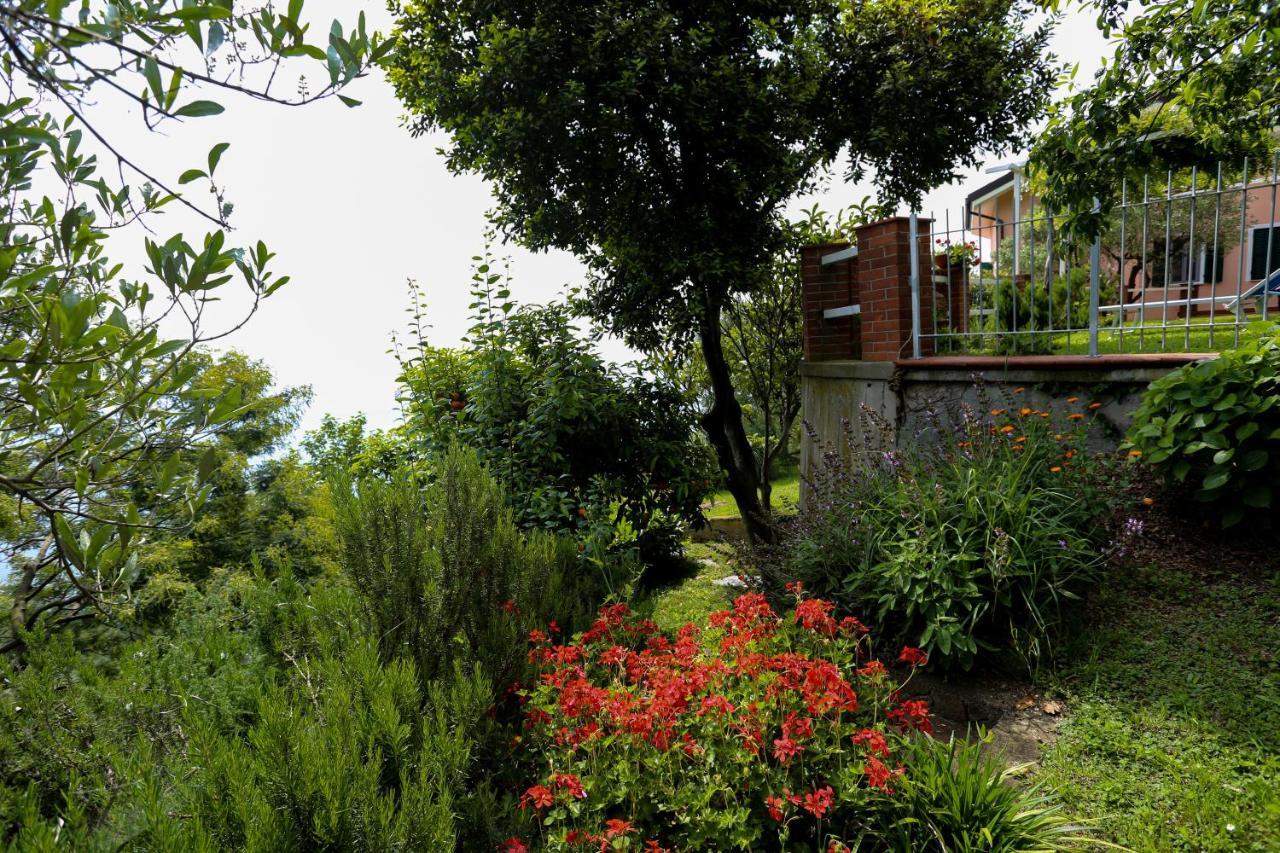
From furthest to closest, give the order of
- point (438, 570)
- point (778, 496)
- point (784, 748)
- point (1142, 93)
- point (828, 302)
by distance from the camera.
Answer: point (778, 496) → point (828, 302) → point (1142, 93) → point (438, 570) → point (784, 748)

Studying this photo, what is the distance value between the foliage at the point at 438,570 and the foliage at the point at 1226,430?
3.71 metres

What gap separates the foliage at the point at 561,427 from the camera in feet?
18.5

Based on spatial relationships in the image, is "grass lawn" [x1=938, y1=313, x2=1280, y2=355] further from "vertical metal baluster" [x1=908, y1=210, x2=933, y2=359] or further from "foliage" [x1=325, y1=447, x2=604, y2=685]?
"foliage" [x1=325, y1=447, x2=604, y2=685]

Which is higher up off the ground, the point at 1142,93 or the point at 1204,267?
the point at 1142,93

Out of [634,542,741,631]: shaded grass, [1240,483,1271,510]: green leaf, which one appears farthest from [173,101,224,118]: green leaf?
[1240,483,1271,510]: green leaf

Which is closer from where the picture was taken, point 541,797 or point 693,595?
point 541,797

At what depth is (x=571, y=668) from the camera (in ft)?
9.29

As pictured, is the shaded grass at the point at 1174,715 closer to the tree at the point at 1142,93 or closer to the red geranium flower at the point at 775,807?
the red geranium flower at the point at 775,807

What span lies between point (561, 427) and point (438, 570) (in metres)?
2.67

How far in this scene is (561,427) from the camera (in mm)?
5691

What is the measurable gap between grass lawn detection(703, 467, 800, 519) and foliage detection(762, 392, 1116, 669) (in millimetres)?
3808

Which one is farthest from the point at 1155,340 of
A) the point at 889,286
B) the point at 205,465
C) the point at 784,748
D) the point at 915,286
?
the point at 205,465

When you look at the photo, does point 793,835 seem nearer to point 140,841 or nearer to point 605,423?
point 140,841

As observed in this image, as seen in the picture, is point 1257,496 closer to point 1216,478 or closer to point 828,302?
point 1216,478
